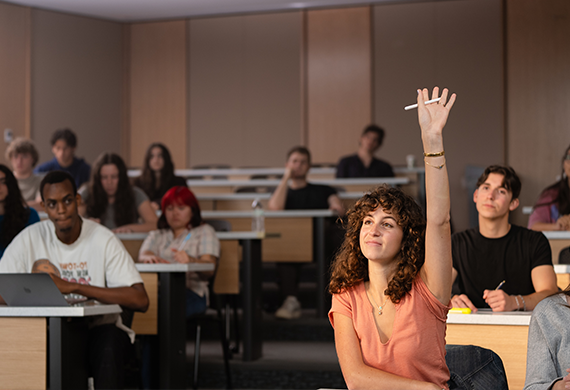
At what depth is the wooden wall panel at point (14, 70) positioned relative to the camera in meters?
7.84

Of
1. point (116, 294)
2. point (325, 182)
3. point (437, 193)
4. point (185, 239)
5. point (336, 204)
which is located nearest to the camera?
point (437, 193)

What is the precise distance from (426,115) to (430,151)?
0.26ft

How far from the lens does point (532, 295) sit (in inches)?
87.9

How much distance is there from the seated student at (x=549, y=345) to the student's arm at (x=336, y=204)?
3234mm

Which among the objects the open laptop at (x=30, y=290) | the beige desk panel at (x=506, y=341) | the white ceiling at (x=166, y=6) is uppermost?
the white ceiling at (x=166, y=6)

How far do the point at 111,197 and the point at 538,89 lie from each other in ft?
19.1

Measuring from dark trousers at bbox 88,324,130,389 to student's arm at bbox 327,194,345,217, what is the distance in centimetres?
253

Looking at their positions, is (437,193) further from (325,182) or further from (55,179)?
(325,182)

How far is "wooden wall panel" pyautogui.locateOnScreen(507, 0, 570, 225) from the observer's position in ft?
26.1

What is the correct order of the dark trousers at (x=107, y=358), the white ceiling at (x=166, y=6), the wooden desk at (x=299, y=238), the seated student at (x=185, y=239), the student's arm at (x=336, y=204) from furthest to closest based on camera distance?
the white ceiling at (x=166, y=6) < the student's arm at (x=336, y=204) < the wooden desk at (x=299, y=238) < the seated student at (x=185, y=239) < the dark trousers at (x=107, y=358)

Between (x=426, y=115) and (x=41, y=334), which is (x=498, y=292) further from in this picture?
(x=41, y=334)

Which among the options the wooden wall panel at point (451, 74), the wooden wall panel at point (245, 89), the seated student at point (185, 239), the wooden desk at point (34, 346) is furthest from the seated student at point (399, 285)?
the wooden wall panel at point (245, 89)

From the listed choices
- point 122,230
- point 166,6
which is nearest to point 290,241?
point 122,230

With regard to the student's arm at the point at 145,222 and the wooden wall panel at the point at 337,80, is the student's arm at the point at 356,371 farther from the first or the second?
the wooden wall panel at the point at 337,80
